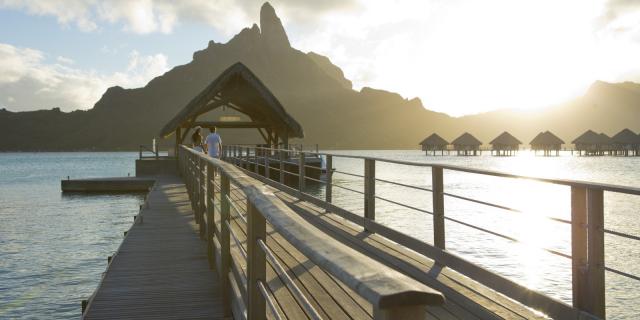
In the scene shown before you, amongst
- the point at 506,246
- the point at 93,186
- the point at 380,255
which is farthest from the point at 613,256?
the point at 93,186

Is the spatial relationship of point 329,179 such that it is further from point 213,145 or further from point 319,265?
point 319,265

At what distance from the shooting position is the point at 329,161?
32.2ft

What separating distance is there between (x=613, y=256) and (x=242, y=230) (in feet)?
40.9

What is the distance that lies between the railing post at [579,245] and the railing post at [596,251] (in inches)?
2.5

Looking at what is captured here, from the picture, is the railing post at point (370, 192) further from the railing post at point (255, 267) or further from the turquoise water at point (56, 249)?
the railing post at point (255, 267)

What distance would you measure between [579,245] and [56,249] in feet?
48.6

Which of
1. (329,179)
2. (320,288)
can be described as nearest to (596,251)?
(320,288)

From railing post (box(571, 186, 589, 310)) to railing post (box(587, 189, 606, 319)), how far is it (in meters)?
0.06

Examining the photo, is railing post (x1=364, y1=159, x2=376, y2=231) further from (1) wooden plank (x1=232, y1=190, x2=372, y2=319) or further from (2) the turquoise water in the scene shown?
(2) the turquoise water

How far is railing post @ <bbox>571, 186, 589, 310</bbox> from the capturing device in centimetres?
376

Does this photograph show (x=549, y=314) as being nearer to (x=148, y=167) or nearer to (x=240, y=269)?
(x=240, y=269)

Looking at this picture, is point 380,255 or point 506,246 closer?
point 380,255

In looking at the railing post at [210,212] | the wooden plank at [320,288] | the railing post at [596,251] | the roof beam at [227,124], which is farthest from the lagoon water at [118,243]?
the roof beam at [227,124]

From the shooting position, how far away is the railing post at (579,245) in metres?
3.76
